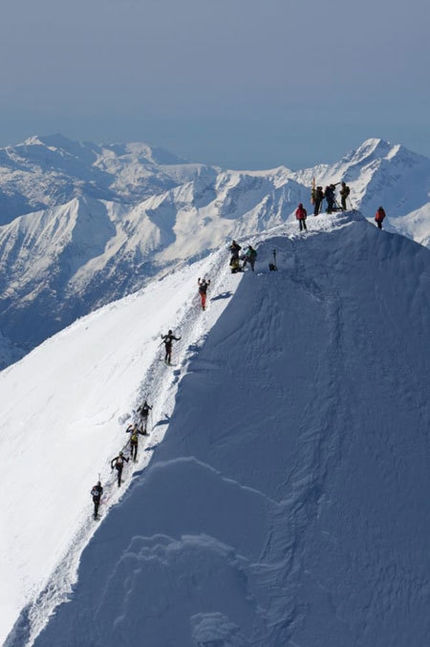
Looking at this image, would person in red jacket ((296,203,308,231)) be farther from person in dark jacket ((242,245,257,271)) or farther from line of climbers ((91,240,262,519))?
person in dark jacket ((242,245,257,271))

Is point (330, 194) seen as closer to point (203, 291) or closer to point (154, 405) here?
point (203, 291)

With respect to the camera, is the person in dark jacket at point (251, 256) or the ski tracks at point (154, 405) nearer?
the ski tracks at point (154, 405)

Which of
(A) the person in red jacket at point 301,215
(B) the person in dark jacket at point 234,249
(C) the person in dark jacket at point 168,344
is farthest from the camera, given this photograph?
(A) the person in red jacket at point 301,215

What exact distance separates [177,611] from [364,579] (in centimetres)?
786

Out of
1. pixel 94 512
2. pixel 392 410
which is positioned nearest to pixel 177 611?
pixel 94 512

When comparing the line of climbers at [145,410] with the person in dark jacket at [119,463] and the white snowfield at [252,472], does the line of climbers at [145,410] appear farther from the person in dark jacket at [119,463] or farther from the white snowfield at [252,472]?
the white snowfield at [252,472]

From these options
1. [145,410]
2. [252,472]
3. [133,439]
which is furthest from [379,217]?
[133,439]

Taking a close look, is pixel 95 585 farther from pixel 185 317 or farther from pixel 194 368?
pixel 185 317

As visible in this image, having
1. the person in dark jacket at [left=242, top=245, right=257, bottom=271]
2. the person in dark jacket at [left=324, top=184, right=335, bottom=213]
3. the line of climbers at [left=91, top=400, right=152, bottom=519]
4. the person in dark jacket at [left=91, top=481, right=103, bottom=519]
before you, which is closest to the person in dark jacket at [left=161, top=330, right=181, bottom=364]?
the line of climbers at [left=91, top=400, right=152, bottom=519]

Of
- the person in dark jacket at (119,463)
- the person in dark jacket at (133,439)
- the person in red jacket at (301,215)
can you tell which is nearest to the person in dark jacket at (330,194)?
the person in red jacket at (301,215)

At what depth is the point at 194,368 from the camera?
1591 inches

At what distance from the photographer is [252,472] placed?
37.9 meters

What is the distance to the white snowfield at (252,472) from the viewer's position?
34094mm

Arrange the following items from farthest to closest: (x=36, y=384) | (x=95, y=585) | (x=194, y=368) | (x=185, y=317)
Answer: (x=36, y=384)
(x=185, y=317)
(x=194, y=368)
(x=95, y=585)
